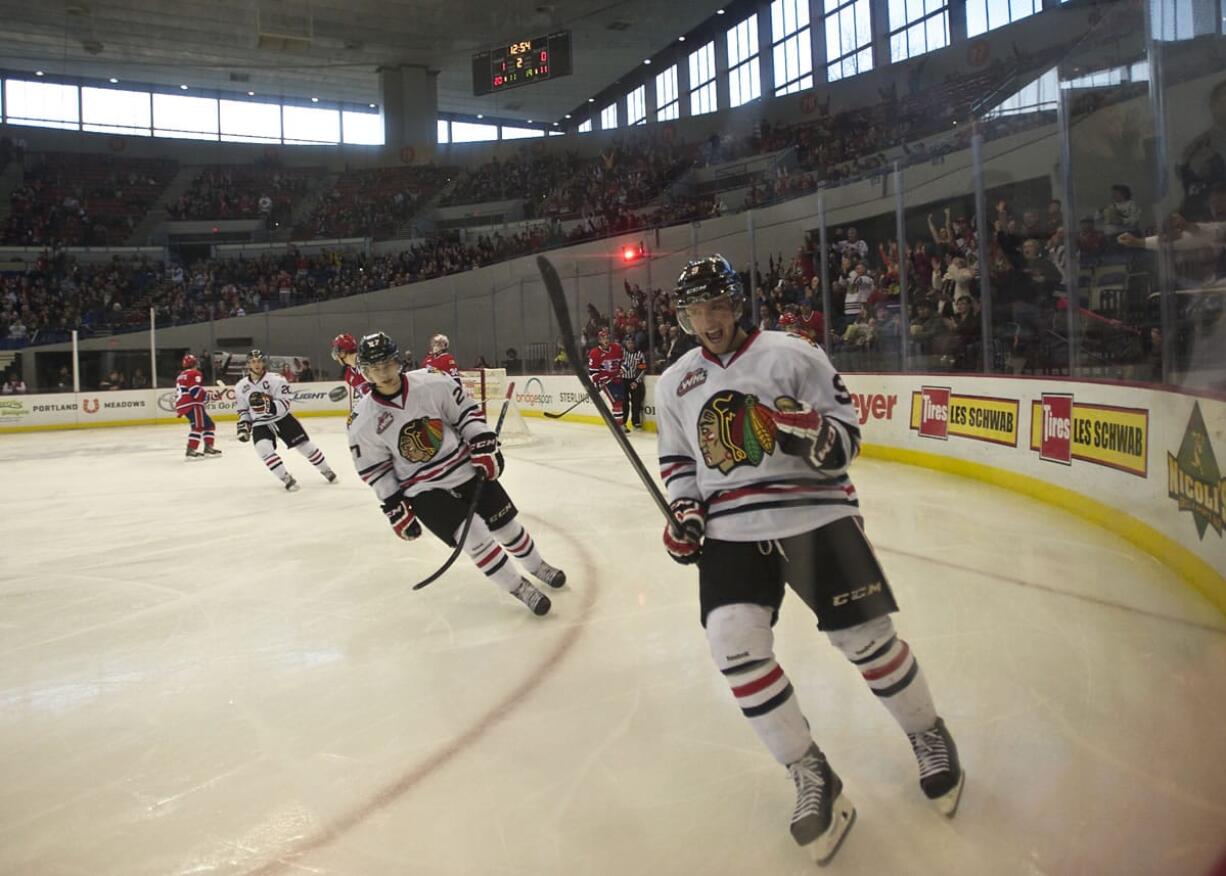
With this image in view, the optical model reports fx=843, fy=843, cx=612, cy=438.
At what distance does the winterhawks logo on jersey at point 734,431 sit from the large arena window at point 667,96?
26.2 metres

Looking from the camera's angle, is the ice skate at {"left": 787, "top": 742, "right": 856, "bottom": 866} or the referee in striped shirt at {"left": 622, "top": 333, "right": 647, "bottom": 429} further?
the referee in striped shirt at {"left": 622, "top": 333, "right": 647, "bottom": 429}

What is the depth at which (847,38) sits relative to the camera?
20328 mm

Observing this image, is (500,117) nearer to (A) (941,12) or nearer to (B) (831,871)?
(A) (941,12)

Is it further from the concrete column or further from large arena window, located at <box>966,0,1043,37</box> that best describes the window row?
large arena window, located at <box>966,0,1043,37</box>

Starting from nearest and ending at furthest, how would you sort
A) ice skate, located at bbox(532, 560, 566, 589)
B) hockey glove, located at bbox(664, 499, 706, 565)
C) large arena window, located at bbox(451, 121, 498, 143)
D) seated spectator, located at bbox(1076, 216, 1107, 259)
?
hockey glove, located at bbox(664, 499, 706, 565) < ice skate, located at bbox(532, 560, 566, 589) < seated spectator, located at bbox(1076, 216, 1107, 259) < large arena window, located at bbox(451, 121, 498, 143)

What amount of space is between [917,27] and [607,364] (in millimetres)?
12127

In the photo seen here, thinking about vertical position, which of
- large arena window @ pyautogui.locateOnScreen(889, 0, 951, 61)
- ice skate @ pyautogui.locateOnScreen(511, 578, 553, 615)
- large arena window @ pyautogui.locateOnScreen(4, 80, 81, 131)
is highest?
large arena window @ pyautogui.locateOnScreen(4, 80, 81, 131)

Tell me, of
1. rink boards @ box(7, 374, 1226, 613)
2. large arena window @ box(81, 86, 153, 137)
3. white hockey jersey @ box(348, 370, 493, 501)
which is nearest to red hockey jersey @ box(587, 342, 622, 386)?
rink boards @ box(7, 374, 1226, 613)

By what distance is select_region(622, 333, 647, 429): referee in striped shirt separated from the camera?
41.1ft

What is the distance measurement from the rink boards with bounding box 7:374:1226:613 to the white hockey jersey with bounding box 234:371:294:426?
19.1ft

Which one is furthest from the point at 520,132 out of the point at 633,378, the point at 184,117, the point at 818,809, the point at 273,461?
the point at 818,809

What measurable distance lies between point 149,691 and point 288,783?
3.58 ft

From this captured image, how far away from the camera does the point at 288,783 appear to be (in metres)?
2.34

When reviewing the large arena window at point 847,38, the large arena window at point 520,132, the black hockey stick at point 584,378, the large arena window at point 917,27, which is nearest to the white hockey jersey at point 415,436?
the black hockey stick at point 584,378
